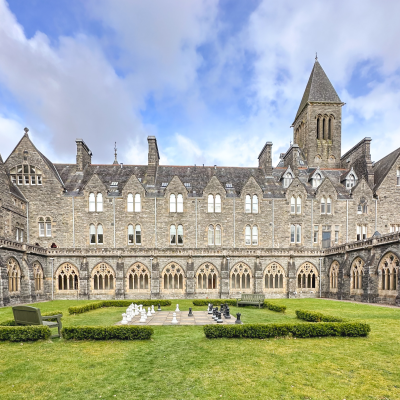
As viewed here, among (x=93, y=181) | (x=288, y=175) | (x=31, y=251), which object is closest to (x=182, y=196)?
(x=93, y=181)

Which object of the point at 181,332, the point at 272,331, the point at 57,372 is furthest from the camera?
the point at 181,332

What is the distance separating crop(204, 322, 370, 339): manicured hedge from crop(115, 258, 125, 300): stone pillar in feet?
70.2

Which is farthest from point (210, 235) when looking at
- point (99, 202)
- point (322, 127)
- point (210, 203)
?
point (322, 127)

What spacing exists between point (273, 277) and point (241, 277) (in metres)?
3.69

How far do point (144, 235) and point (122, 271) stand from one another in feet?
20.0

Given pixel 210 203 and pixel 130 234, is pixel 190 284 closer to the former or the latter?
pixel 130 234

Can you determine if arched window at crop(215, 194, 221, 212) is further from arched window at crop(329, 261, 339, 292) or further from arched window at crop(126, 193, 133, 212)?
arched window at crop(329, 261, 339, 292)

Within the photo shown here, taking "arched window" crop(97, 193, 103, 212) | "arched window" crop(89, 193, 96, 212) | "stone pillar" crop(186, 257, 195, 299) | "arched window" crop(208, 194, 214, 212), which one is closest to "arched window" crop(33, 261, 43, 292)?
"arched window" crop(89, 193, 96, 212)

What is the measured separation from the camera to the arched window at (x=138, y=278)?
1307 inches

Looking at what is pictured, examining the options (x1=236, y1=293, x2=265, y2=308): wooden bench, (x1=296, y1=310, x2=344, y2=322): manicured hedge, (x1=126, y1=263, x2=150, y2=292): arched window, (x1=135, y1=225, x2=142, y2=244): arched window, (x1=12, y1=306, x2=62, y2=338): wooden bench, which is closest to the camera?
(x1=12, y1=306, x2=62, y2=338): wooden bench

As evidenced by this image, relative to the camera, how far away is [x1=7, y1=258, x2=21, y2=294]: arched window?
2656 centimetres

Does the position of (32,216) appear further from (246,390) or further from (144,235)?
(246,390)

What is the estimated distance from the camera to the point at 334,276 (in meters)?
32.8

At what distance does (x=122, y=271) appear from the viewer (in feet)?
106
